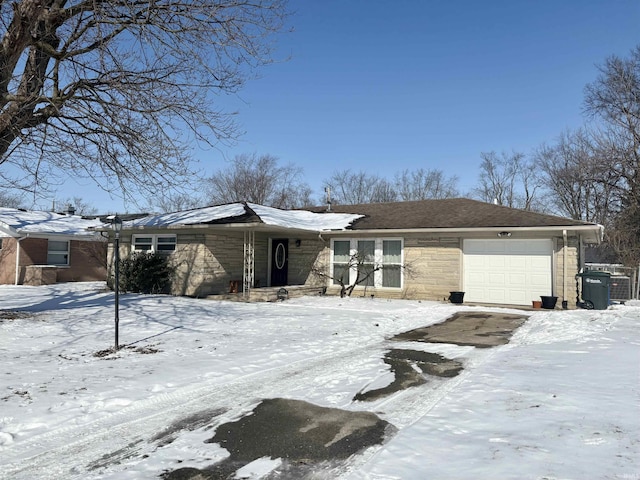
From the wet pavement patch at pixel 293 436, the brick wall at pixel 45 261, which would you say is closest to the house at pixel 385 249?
the brick wall at pixel 45 261

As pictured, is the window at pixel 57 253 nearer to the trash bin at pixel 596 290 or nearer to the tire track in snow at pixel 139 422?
the tire track in snow at pixel 139 422

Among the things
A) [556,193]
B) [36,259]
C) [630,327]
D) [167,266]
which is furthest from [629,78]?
[36,259]

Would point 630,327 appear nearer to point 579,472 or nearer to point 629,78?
point 579,472

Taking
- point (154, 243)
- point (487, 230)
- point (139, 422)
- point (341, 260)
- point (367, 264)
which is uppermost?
point (487, 230)

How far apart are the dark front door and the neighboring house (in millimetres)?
8630

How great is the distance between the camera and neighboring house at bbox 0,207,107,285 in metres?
20.3

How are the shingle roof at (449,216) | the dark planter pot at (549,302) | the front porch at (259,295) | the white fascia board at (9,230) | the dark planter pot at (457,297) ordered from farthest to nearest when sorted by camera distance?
the white fascia board at (9,230) → the front porch at (259,295) → the dark planter pot at (457,297) → the shingle roof at (449,216) → the dark planter pot at (549,302)

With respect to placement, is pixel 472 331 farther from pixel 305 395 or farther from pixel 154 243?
pixel 154 243

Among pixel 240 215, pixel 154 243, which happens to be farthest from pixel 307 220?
pixel 154 243

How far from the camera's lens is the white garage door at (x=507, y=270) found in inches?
551

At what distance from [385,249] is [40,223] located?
1722cm

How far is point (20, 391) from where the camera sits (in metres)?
5.17

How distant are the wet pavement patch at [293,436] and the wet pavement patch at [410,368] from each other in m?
0.71

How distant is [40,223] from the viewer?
2256 centimetres
